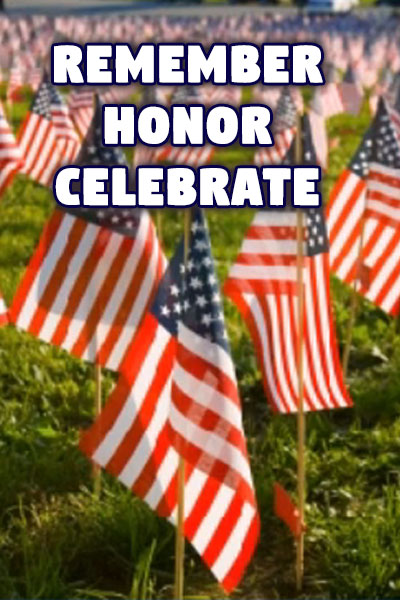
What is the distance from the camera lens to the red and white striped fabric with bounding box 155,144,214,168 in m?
12.4

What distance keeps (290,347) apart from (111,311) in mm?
835

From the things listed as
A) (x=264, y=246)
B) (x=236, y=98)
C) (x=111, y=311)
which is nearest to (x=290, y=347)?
(x=264, y=246)

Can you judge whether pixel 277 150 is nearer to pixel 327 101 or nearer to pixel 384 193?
pixel 384 193

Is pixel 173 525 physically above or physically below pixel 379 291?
below

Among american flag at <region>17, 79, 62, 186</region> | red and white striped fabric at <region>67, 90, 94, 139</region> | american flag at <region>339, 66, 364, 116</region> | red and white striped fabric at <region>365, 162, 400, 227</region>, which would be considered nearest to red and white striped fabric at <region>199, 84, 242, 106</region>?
american flag at <region>339, 66, 364, 116</region>

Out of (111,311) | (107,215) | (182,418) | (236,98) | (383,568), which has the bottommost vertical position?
(383,568)

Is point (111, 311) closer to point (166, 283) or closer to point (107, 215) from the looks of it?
point (107, 215)

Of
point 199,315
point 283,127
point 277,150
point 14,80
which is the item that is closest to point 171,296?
point 199,315

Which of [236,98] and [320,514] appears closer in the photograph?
[320,514]

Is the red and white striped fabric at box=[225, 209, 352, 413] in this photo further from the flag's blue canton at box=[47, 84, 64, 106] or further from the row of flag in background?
the flag's blue canton at box=[47, 84, 64, 106]

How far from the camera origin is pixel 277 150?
38.0ft

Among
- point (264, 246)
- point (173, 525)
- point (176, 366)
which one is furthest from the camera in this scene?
point (264, 246)

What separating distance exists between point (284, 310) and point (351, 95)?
585 inches

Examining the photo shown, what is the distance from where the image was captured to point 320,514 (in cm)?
532
